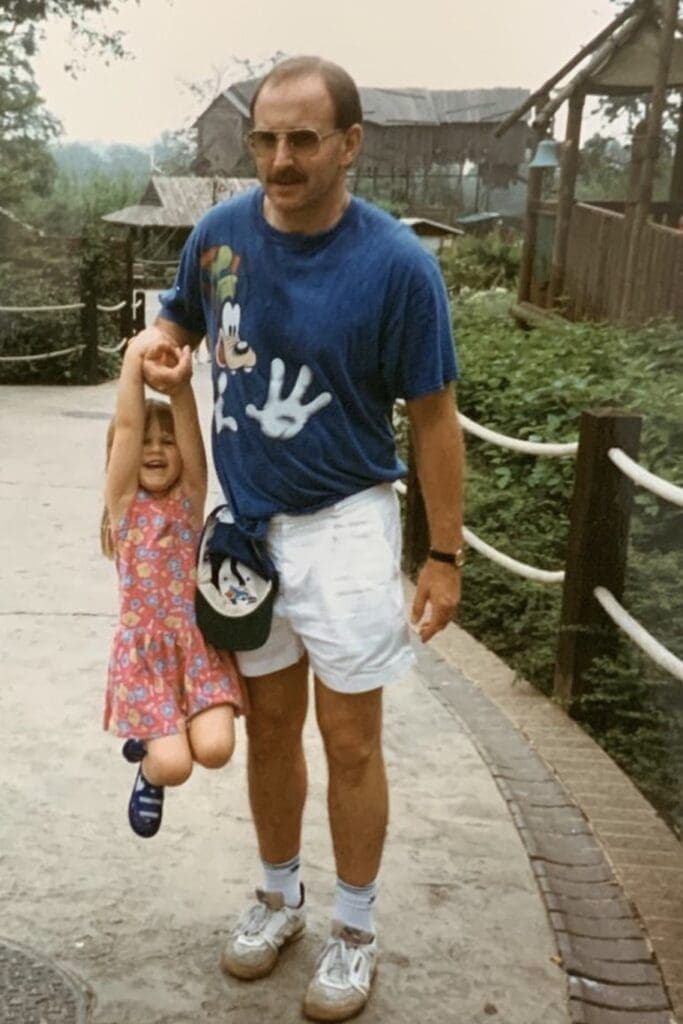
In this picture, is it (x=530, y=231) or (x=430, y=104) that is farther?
(x=430, y=104)

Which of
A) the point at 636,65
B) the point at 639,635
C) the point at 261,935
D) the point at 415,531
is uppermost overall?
the point at 636,65

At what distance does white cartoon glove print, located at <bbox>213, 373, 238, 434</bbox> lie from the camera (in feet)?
8.15

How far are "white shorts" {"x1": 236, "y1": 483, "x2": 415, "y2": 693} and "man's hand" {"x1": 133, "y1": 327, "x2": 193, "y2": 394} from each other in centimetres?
34

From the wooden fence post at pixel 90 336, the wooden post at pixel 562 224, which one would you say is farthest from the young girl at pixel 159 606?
the wooden fence post at pixel 90 336

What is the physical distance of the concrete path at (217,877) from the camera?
2650 millimetres

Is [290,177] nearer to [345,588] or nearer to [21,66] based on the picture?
[345,588]

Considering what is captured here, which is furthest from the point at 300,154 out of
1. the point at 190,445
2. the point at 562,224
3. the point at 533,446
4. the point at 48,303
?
the point at 48,303

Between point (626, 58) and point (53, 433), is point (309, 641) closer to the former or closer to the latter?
point (53, 433)

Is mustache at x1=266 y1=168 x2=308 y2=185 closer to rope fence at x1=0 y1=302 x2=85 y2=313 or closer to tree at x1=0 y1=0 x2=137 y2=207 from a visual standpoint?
rope fence at x1=0 y1=302 x2=85 y2=313

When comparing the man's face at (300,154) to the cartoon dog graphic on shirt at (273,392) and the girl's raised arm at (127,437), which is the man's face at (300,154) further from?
the girl's raised arm at (127,437)

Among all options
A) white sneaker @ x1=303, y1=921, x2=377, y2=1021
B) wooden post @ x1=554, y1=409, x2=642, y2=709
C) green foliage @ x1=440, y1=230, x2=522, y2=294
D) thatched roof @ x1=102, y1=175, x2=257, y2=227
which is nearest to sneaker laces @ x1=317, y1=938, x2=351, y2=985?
white sneaker @ x1=303, y1=921, x2=377, y2=1021

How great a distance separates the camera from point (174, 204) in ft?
154

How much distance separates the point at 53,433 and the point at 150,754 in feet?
27.5

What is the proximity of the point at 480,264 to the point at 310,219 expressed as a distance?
955 inches
